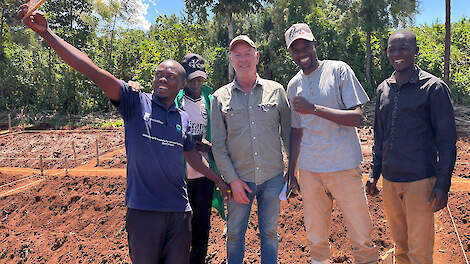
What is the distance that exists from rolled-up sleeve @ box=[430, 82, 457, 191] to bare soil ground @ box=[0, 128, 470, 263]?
1793 millimetres

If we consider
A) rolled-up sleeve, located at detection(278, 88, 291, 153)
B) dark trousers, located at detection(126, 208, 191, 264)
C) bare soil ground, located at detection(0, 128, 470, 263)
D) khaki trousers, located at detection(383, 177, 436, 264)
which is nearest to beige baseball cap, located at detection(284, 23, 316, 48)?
rolled-up sleeve, located at detection(278, 88, 291, 153)

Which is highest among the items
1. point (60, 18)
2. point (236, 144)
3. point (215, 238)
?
point (60, 18)

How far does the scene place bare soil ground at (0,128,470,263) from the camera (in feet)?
12.5

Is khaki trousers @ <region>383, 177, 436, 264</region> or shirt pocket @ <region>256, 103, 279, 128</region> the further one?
shirt pocket @ <region>256, 103, 279, 128</region>

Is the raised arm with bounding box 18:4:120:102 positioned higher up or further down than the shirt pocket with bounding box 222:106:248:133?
higher up

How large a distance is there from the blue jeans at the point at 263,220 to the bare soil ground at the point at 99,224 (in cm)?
125

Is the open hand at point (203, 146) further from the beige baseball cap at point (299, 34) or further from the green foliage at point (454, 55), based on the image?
the green foliage at point (454, 55)

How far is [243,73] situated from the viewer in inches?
92.9

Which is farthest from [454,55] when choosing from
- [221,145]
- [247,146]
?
[221,145]

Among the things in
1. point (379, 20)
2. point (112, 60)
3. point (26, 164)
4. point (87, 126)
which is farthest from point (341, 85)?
point (112, 60)

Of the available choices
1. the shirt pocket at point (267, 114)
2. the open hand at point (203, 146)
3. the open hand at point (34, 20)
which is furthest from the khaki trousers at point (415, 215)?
the open hand at point (34, 20)

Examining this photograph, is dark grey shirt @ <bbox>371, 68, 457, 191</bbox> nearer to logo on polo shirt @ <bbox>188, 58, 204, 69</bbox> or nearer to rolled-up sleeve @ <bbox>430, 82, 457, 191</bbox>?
rolled-up sleeve @ <bbox>430, 82, 457, 191</bbox>

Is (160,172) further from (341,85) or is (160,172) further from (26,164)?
(26,164)

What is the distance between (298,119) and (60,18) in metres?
18.9
